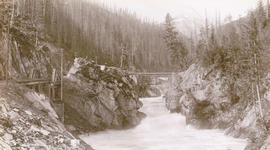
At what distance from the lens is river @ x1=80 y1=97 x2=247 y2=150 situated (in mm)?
21984

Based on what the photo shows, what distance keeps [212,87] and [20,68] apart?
69.1 feet

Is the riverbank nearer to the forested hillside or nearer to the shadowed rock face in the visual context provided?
the shadowed rock face

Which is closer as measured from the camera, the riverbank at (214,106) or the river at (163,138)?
the river at (163,138)

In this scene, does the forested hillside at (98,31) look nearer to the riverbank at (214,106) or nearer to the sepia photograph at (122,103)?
the sepia photograph at (122,103)

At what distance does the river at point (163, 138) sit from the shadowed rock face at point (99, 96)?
1.57m

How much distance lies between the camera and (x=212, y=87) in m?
30.0

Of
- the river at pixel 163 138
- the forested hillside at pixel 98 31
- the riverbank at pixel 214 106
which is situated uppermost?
the forested hillside at pixel 98 31

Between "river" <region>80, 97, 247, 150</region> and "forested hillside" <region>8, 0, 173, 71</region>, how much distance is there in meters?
31.9

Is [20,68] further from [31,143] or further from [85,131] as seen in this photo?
[31,143]

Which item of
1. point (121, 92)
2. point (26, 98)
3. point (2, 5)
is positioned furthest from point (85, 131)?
point (2, 5)

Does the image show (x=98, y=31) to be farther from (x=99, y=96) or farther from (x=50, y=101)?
(x=50, y=101)

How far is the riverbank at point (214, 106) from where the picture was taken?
963 inches

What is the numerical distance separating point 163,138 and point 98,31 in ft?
223

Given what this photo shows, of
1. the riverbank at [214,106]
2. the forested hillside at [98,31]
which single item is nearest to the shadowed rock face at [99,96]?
the riverbank at [214,106]
